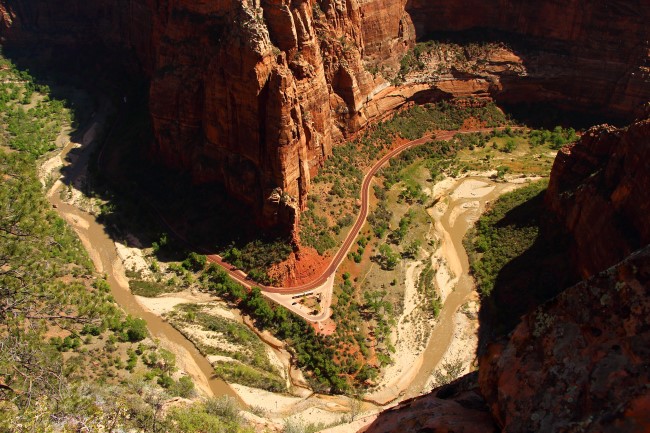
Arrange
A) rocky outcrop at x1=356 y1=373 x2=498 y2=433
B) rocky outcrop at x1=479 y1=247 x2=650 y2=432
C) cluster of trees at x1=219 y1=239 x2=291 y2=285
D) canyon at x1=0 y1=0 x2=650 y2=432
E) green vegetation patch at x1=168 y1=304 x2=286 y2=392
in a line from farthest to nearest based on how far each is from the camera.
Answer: cluster of trees at x1=219 y1=239 x2=291 y2=285
green vegetation patch at x1=168 y1=304 x2=286 y2=392
rocky outcrop at x1=356 y1=373 x2=498 y2=433
canyon at x1=0 y1=0 x2=650 y2=432
rocky outcrop at x1=479 y1=247 x2=650 y2=432

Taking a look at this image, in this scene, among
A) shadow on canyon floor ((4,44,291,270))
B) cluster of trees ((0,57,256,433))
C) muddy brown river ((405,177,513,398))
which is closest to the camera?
cluster of trees ((0,57,256,433))

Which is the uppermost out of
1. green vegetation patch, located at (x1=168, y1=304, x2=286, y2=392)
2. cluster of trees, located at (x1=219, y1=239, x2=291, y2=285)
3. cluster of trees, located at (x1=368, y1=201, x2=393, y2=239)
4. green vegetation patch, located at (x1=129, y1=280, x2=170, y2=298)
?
cluster of trees, located at (x1=368, y1=201, x2=393, y2=239)

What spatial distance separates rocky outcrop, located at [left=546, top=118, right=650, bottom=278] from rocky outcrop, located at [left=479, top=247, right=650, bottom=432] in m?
26.7

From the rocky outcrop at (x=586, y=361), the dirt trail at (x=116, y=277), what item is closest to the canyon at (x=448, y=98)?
the rocky outcrop at (x=586, y=361)

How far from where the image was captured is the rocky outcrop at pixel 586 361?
34.2 feet

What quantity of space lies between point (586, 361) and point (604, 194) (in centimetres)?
3492

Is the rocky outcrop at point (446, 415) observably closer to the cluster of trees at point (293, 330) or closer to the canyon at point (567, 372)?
the canyon at point (567, 372)

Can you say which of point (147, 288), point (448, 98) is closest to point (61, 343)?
point (147, 288)

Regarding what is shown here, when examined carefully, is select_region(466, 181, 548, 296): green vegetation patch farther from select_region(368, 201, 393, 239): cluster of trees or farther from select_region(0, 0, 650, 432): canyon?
select_region(368, 201, 393, 239): cluster of trees

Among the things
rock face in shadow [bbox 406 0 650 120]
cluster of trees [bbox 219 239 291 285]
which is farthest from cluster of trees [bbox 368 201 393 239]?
rock face in shadow [bbox 406 0 650 120]

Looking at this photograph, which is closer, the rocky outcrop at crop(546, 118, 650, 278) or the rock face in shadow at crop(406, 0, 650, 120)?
the rocky outcrop at crop(546, 118, 650, 278)

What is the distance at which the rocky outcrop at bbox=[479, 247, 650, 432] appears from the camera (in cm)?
1043

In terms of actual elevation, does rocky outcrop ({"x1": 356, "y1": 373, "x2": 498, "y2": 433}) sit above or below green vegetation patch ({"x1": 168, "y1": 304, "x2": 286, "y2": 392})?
above

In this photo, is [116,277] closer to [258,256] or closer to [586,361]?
[258,256]
